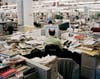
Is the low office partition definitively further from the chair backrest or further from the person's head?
the person's head

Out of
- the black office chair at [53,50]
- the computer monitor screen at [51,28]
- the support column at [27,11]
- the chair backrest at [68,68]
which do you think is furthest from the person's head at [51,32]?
the support column at [27,11]

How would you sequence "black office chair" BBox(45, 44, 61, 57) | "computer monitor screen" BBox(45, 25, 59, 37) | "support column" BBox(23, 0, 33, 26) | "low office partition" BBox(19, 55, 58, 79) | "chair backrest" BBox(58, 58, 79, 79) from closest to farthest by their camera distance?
1. "low office partition" BBox(19, 55, 58, 79)
2. "chair backrest" BBox(58, 58, 79, 79)
3. "black office chair" BBox(45, 44, 61, 57)
4. "computer monitor screen" BBox(45, 25, 59, 37)
5. "support column" BBox(23, 0, 33, 26)

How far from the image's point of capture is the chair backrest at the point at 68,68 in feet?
7.75

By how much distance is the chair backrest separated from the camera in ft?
7.75

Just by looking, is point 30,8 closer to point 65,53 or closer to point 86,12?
point 65,53

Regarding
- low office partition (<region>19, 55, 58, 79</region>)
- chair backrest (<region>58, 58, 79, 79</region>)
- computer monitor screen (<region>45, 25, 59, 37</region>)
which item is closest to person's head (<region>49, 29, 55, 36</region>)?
computer monitor screen (<region>45, 25, 59, 37</region>)

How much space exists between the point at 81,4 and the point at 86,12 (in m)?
2.08

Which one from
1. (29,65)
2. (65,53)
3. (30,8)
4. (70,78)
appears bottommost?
(70,78)

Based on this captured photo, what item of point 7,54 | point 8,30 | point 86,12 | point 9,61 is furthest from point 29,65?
point 86,12

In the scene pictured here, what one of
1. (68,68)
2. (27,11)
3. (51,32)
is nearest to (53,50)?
(68,68)

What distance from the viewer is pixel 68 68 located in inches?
95.7

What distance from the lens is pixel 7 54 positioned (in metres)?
1.73

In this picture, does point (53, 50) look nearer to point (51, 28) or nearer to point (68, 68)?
point (68, 68)

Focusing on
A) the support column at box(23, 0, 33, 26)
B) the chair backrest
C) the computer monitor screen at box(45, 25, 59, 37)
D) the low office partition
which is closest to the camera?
the low office partition
